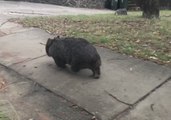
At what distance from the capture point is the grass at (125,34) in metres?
6.03

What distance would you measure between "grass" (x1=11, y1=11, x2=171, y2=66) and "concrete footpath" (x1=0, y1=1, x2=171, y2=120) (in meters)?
0.40

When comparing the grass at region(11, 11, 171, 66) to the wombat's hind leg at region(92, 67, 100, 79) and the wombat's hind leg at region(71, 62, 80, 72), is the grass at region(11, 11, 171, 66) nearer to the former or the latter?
the wombat's hind leg at region(92, 67, 100, 79)

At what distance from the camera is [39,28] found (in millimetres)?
8070

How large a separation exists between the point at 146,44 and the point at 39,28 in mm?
2913

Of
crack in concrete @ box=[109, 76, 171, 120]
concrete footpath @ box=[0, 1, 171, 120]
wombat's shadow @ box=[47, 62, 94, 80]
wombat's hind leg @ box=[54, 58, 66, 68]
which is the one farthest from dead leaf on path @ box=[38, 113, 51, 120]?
wombat's hind leg @ box=[54, 58, 66, 68]

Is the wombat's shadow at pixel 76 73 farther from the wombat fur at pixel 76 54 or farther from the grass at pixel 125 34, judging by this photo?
the grass at pixel 125 34

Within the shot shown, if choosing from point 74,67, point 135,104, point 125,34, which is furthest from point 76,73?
point 125,34

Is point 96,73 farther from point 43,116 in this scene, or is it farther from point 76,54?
point 43,116

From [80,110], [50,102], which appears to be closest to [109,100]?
[80,110]

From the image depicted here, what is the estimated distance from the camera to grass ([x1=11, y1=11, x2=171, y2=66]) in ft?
19.8

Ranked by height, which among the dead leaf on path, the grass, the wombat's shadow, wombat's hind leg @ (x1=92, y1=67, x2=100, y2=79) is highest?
the grass

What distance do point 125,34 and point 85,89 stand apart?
3.13 meters

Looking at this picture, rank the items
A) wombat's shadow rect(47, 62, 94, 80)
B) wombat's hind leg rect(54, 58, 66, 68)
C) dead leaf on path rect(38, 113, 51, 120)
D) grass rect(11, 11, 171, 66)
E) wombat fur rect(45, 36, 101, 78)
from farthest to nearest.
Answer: grass rect(11, 11, 171, 66)
wombat's hind leg rect(54, 58, 66, 68)
wombat's shadow rect(47, 62, 94, 80)
wombat fur rect(45, 36, 101, 78)
dead leaf on path rect(38, 113, 51, 120)

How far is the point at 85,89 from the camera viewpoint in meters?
4.55
